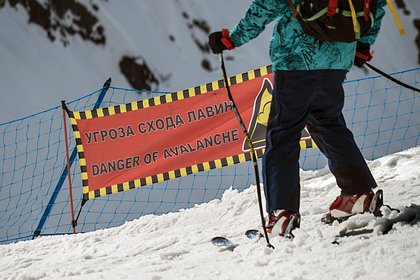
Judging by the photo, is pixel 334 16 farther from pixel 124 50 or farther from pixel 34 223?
pixel 124 50

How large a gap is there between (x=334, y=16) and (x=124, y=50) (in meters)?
8.65

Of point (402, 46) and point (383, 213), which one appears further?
point (402, 46)

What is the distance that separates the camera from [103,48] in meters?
10.6

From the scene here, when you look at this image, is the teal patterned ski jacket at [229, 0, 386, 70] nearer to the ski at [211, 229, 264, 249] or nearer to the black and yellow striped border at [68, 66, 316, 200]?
the ski at [211, 229, 264, 249]

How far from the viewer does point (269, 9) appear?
248 cm

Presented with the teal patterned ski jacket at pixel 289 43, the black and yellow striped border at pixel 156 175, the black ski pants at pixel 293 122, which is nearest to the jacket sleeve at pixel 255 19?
the teal patterned ski jacket at pixel 289 43

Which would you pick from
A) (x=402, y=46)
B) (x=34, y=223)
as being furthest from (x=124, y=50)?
(x=402, y=46)

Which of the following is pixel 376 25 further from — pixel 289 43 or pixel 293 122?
pixel 293 122

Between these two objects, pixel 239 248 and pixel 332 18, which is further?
pixel 239 248

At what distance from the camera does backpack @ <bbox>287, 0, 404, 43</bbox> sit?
7.73 feet

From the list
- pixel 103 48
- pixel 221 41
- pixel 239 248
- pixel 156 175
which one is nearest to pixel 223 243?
pixel 239 248

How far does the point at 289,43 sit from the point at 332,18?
218mm

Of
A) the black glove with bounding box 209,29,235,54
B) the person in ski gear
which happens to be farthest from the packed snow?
the black glove with bounding box 209,29,235,54

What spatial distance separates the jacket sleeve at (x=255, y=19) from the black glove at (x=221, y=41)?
2 centimetres
